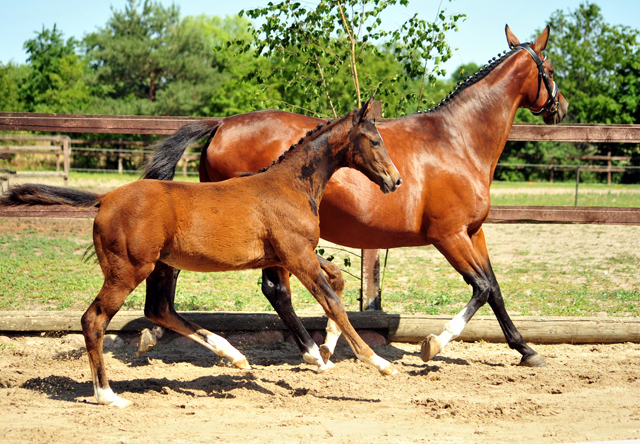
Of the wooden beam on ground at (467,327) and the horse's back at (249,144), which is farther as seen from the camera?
the wooden beam on ground at (467,327)

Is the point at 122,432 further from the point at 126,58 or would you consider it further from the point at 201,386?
the point at 126,58

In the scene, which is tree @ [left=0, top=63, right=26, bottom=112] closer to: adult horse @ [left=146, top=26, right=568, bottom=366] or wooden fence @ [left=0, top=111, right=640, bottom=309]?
wooden fence @ [left=0, top=111, right=640, bottom=309]

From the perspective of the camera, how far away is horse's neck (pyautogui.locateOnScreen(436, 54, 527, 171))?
A: 16.2ft

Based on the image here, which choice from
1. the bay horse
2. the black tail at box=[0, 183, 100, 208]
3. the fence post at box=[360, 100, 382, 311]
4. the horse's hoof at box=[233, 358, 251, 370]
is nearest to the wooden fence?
the fence post at box=[360, 100, 382, 311]

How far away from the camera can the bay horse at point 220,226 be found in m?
3.60

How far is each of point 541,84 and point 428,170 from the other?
55.5 inches

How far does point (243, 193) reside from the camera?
3947 mm

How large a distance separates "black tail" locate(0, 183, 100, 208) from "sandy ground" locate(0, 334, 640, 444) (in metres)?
1.23

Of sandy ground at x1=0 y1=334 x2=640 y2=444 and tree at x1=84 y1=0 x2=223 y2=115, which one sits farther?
tree at x1=84 y1=0 x2=223 y2=115

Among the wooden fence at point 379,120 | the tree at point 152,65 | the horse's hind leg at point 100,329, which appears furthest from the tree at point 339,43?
the tree at point 152,65

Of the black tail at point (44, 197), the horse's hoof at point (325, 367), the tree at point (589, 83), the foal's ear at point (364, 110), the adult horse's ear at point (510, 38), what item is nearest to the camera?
the black tail at point (44, 197)

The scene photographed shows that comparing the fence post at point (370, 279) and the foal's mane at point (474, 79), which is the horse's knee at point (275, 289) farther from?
the foal's mane at point (474, 79)

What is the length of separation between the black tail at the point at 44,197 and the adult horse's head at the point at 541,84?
3697mm

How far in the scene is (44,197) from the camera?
3744mm
